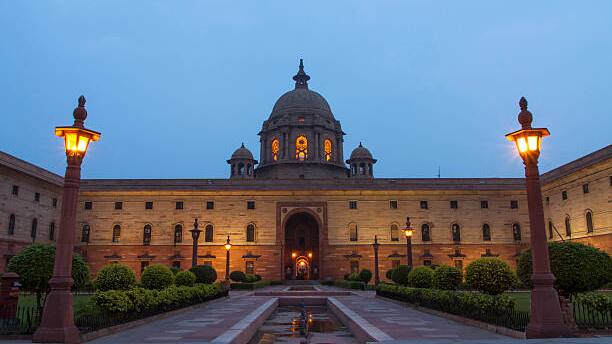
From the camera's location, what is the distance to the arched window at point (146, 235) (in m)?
46.4

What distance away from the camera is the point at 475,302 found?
14508mm

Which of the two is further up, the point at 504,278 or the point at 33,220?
the point at 33,220

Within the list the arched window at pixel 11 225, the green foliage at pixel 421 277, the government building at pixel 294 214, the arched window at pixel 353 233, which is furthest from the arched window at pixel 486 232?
the arched window at pixel 11 225

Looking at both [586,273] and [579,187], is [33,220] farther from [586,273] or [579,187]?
[579,187]

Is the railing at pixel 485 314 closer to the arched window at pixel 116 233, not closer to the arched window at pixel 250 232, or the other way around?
the arched window at pixel 250 232

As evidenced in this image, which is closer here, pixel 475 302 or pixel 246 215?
pixel 475 302

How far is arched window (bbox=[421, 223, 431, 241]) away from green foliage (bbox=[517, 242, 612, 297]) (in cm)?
3395

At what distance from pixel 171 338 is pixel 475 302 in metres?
9.12

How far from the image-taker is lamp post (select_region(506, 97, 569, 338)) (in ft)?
34.8

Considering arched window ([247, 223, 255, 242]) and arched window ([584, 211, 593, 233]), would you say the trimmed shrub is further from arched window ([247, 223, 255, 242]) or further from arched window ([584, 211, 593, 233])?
arched window ([584, 211, 593, 233])

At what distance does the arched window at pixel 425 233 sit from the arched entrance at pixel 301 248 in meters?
11.8

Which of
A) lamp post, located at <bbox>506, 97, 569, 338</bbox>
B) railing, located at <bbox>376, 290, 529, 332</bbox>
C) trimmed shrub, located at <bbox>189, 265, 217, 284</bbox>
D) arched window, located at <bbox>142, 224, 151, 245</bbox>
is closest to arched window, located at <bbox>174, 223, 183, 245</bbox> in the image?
arched window, located at <bbox>142, 224, 151, 245</bbox>

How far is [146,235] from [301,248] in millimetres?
16890

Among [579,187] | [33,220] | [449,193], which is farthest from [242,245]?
[579,187]
